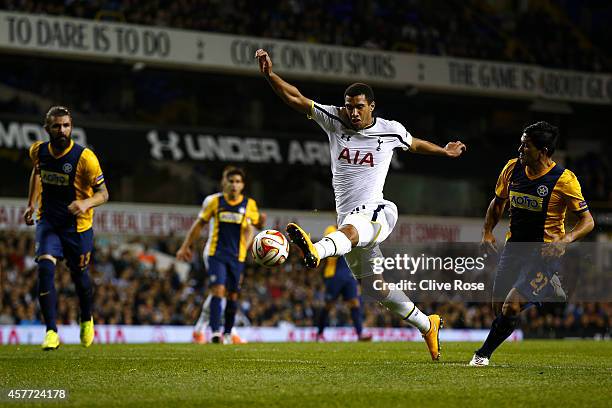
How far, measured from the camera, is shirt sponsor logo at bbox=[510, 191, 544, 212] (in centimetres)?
865

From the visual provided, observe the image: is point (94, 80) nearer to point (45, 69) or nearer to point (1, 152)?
point (45, 69)

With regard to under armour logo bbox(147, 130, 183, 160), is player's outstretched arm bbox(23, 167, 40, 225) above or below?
below

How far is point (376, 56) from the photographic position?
31312mm

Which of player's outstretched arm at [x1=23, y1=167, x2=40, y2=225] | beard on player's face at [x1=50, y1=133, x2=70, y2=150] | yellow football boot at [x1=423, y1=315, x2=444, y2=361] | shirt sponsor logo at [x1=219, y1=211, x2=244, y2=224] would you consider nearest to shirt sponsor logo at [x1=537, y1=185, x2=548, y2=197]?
yellow football boot at [x1=423, y1=315, x2=444, y2=361]

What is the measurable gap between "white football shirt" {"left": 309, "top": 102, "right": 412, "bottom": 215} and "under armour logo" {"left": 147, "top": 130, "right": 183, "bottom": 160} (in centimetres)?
2047

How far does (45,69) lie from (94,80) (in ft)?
5.39

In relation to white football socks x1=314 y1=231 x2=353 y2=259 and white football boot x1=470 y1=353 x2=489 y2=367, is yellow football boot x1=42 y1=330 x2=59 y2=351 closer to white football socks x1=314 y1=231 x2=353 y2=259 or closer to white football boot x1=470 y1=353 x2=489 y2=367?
white football socks x1=314 y1=231 x2=353 y2=259

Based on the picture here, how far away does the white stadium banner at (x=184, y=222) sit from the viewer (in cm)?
2726

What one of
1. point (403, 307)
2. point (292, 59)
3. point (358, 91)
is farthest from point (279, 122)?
point (358, 91)

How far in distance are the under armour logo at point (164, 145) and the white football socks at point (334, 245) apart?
21.3 m

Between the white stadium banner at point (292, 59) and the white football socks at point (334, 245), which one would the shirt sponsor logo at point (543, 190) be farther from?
the white stadium banner at point (292, 59)

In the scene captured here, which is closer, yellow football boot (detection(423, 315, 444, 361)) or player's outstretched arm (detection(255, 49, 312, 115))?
player's outstretched arm (detection(255, 49, 312, 115))

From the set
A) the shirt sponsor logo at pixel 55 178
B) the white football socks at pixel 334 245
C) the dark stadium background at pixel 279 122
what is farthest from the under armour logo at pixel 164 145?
the white football socks at pixel 334 245

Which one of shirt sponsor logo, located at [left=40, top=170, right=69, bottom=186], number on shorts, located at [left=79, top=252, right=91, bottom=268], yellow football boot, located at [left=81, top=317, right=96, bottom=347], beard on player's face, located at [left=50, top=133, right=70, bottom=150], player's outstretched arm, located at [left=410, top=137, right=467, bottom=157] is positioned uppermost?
beard on player's face, located at [left=50, top=133, right=70, bottom=150]
